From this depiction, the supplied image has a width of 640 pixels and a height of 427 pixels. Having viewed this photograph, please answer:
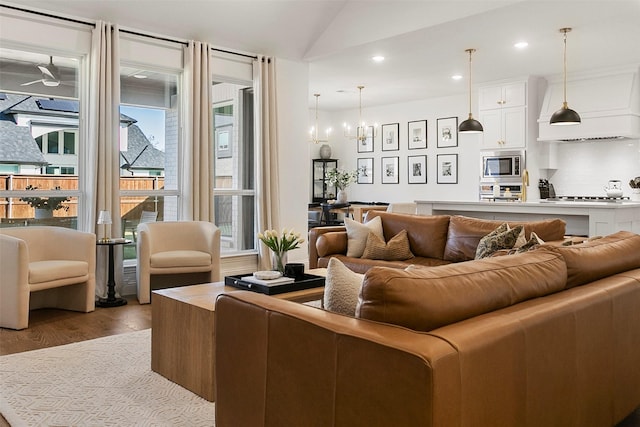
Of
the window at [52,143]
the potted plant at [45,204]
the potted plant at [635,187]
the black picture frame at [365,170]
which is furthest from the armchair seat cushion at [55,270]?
the black picture frame at [365,170]

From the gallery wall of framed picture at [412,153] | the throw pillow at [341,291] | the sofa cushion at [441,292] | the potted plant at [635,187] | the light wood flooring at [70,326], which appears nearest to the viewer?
the sofa cushion at [441,292]

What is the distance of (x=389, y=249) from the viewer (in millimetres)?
5055

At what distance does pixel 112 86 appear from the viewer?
545 centimetres

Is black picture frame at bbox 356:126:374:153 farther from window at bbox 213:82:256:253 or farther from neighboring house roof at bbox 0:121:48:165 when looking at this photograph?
neighboring house roof at bbox 0:121:48:165

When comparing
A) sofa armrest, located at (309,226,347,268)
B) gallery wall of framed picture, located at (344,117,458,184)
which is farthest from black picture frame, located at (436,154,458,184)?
sofa armrest, located at (309,226,347,268)

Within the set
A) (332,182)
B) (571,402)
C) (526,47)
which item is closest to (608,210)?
(526,47)

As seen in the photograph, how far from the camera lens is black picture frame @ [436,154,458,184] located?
955cm

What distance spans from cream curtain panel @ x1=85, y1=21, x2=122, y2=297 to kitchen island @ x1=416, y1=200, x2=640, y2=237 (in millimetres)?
3806

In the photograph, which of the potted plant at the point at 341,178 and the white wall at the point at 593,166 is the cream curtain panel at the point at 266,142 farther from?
the white wall at the point at 593,166

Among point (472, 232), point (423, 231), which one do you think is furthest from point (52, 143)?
point (472, 232)

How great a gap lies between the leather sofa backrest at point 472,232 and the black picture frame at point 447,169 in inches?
186

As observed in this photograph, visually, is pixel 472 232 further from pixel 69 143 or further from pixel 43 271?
pixel 69 143

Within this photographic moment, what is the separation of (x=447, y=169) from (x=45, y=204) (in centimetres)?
657

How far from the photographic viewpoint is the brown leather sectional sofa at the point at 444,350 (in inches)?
54.0
